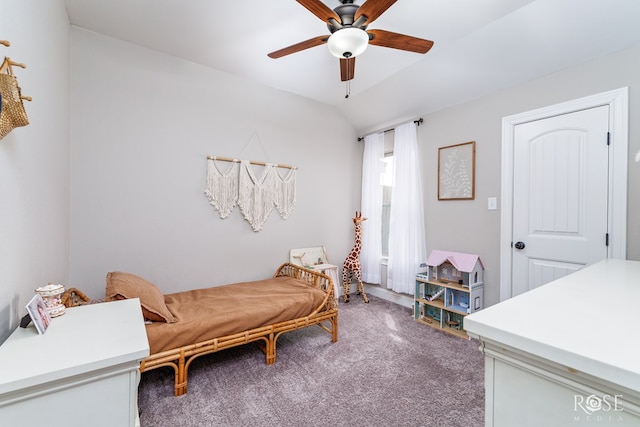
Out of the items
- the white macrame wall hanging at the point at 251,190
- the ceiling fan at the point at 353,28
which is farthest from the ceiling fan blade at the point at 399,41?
the white macrame wall hanging at the point at 251,190

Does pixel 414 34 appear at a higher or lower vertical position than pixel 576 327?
higher

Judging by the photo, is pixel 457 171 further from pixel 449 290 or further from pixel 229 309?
pixel 229 309

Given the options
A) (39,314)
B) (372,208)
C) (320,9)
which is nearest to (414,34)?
(320,9)

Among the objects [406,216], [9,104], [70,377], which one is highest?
[9,104]

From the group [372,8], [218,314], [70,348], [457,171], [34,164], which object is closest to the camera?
[70,348]

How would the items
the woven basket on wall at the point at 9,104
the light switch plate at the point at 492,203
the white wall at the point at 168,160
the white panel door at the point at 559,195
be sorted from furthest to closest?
the light switch plate at the point at 492,203
the white wall at the point at 168,160
the white panel door at the point at 559,195
the woven basket on wall at the point at 9,104

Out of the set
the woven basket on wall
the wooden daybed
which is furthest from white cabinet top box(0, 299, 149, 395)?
the woven basket on wall

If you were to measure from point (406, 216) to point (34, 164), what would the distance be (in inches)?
127

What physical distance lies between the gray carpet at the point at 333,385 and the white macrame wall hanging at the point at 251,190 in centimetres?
136

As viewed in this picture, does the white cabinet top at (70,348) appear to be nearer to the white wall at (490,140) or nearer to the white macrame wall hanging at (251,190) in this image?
the white macrame wall hanging at (251,190)

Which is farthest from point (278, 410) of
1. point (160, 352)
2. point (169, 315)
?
point (169, 315)

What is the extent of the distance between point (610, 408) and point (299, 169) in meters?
3.25

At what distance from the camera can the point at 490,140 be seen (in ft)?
9.07

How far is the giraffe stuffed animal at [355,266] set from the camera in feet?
12.1
